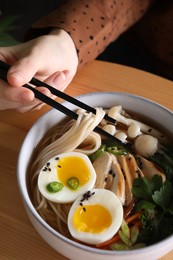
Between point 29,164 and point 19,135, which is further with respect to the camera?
point 19,135

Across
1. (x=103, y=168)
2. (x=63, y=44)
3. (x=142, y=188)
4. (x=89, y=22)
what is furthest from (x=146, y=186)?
(x=89, y=22)

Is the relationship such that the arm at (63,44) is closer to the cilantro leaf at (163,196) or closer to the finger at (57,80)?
the finger at (57,80)

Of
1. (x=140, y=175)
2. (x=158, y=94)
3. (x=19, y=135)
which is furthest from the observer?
(x=158, y=94)

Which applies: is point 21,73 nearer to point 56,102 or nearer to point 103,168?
point 56,102

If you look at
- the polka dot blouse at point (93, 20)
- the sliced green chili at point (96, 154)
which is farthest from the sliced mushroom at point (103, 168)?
the polka dot blouse at point (93, 20)

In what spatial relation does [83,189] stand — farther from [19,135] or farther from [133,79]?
[133,79]

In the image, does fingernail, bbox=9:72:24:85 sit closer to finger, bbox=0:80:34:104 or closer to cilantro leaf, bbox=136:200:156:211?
finger, bbox=0:80:34:104

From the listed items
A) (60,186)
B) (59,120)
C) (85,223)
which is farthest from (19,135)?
(85,223)

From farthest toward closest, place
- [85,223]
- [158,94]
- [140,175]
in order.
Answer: [158,94] → [140,175] → [85,223]
